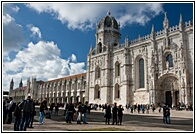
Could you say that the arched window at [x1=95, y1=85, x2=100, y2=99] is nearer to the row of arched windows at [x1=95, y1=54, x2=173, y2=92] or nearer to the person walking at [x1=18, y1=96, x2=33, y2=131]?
the row of arched windows at [x1=95, y1=54, x2=173, y2=92]

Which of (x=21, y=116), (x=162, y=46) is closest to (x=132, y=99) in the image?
(x=162, y=46)

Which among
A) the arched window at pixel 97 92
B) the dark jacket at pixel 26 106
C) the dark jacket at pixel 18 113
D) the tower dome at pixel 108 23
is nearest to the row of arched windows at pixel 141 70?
the arched window at pixel 97 92

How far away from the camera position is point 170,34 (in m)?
35.0

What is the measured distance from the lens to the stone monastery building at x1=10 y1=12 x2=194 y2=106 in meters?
32.5

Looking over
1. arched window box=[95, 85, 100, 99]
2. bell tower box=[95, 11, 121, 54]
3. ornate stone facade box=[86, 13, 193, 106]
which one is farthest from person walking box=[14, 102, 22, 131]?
bell tower box=[95, 11, 121, 54]

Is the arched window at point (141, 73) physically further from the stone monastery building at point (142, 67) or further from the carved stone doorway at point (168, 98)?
the carved stone doorway at point (168, 98)

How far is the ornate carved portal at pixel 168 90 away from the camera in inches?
1309

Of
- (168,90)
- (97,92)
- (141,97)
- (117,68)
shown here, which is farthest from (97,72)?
(168,90)

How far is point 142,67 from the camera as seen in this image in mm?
39250

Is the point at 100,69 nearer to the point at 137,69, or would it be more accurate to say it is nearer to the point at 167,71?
the point at 137,69

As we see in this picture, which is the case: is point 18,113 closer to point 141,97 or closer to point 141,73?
point 141,97

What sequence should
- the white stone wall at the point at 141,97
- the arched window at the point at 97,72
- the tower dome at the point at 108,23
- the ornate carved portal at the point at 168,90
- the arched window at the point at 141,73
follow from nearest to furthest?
the ornate carved portal at the point at 168,90 < the white stone wall at the point at 141,97 < the arched window at the point at 141,73 < the arched window at the point at 97,72 < the tower dome at the point at 108,23

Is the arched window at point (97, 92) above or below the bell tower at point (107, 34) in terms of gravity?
below

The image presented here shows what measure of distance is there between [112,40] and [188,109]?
1015 inches
